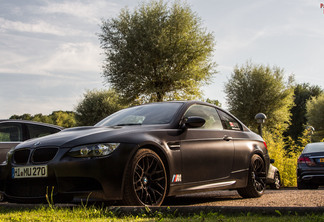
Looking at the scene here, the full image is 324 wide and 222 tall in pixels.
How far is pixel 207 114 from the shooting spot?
698cm

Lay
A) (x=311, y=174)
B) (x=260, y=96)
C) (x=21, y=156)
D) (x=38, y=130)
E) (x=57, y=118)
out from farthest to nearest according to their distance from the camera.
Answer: (x=57, y=118) < (x=260, y=96) < (x=311, y=174) < (x=38, y=130) < (x=21, y=156)

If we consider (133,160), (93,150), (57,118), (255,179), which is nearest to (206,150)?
(133,160)

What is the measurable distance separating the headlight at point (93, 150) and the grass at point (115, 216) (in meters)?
0.59

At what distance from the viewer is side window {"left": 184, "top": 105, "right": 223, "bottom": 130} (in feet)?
21.7

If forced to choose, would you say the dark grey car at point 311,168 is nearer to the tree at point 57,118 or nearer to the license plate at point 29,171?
the license plate at point 29,171

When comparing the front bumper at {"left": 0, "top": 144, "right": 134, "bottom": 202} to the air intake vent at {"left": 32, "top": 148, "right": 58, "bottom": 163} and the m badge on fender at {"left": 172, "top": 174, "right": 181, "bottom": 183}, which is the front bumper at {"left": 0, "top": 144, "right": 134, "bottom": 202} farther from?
the m badge on fender at {"left": 172, "top": 174, "right": 181, "bottom": 183}

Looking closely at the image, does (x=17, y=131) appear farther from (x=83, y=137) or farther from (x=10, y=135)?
(x=83, y=137)

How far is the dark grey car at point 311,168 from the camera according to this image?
12307 mm

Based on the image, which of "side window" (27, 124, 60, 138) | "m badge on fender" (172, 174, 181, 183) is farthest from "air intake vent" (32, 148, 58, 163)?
"side window" (27, 124, 60, 138)

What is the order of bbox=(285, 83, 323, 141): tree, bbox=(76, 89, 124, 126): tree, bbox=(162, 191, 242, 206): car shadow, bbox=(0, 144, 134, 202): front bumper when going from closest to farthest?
bbox=(0, 144, 134, 202): front bumper → bbox=(162, 191, 242, 206): car shadow → bbox=(76, 89, 124, 126): tree → bbox=(285, 83, 323, 141): tree

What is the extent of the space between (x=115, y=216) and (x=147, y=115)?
2041 mm

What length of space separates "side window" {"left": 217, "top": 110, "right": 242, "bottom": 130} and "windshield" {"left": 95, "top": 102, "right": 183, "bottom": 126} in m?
1.11

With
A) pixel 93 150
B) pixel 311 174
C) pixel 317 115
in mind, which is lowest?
pixel 311 174

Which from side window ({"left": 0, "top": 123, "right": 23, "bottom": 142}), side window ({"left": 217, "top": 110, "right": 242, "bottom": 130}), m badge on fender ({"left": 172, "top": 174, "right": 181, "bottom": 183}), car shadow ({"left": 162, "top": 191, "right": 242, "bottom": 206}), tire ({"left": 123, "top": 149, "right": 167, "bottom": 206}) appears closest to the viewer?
tire ({"left": 123, "top": 149, "right": 167, "bottom": 206})
